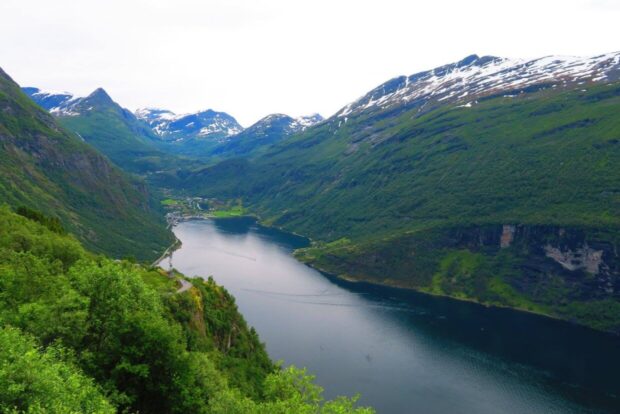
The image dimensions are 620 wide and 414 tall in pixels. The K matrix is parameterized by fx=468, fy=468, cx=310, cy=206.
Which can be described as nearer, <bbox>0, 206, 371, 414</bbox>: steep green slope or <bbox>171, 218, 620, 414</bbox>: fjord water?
<bbox>0, 206, 371, 414</bbox>: steep green slope

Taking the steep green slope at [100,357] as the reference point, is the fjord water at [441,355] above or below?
below

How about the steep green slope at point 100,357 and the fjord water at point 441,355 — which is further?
the fjord water at point 441,355

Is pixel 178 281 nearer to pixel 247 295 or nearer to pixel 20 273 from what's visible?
pixel 20 273

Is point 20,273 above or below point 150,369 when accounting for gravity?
above

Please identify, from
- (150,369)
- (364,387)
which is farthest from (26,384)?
(364,387)

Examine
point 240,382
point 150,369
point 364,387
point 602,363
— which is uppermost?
point 150,369

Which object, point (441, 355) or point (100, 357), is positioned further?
point (441, 355)

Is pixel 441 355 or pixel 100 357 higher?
pixel 100 357

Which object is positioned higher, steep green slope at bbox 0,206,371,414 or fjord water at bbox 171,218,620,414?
steep green slope at bbox 0,206,371,414
